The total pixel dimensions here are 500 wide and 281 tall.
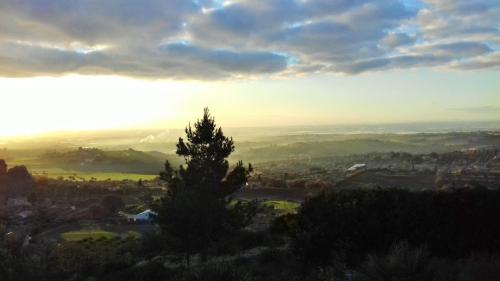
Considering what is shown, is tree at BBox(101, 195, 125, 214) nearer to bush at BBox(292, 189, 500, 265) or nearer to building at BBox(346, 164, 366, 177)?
building at BBox(346, 164, 366, 177)

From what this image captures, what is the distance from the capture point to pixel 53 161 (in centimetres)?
18638

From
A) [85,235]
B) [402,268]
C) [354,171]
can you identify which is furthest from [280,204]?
[402,268]

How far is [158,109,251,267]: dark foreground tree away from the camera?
1855cm

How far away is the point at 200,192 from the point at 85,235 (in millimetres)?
36936

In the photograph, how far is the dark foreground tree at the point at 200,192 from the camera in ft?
60.8

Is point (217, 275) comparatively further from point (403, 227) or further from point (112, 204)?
point (112, 204)

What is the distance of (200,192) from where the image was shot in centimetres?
2011

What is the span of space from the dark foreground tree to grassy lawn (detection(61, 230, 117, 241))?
91.9 ft

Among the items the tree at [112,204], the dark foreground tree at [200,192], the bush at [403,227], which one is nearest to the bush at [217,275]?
the bush at [403,227]

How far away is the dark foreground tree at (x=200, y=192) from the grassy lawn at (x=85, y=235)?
28.0 m

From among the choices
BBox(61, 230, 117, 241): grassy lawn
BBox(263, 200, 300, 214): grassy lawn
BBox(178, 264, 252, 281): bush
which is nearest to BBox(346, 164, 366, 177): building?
BBox(263, 200, 300, 214): grassy lawn

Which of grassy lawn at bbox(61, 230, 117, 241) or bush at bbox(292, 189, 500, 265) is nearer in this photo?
bush at bbox(292, 189, 500, 265)

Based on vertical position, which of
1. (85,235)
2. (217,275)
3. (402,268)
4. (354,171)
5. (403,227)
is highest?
(402,268)

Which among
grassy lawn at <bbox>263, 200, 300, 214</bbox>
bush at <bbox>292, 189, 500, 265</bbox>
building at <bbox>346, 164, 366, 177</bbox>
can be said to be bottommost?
grassy lawn at <bbox>263, 200, 300, 214</bbox>
